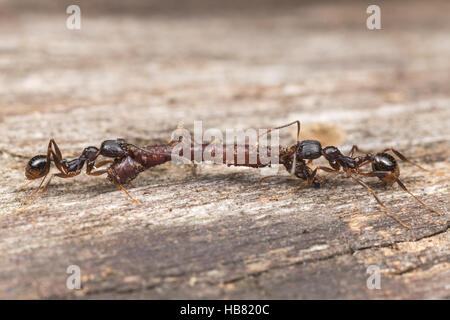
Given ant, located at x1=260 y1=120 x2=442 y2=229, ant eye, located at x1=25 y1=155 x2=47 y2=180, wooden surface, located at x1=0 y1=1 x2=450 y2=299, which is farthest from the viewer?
ant, located at x1=260 y1=120 x2=442 y2=229

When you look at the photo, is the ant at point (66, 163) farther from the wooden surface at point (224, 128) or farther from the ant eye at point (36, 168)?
the wooden surface at point (224, 128)

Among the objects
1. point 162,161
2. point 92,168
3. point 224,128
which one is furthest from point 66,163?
point 224,128

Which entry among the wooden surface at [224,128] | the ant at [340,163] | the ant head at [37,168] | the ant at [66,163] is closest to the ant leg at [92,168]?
the ant at [66,163]

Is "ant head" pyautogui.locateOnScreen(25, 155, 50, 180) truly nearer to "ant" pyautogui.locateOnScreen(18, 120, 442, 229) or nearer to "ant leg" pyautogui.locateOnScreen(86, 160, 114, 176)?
"ant" pyautogui.locateOnScreen(18, 120, 442, 229)

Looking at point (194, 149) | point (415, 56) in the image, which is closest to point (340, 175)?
point (194, 149)

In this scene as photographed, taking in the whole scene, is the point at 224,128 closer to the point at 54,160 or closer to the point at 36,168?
the point at 54,160

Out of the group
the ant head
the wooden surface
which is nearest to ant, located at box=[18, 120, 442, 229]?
the ant head
